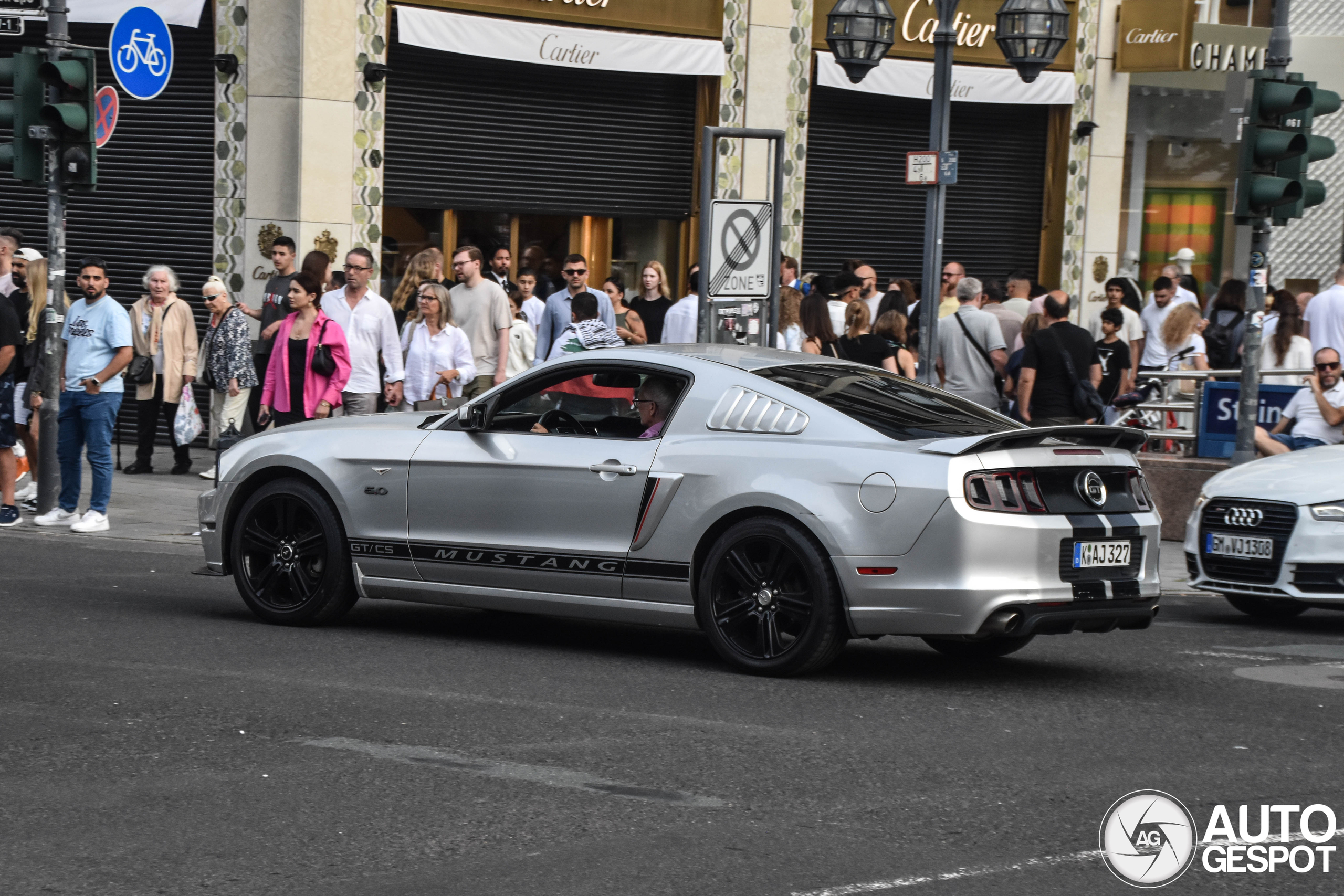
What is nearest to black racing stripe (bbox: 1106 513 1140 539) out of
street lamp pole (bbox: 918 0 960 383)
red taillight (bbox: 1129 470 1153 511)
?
red taillight (bbox: 1129 470 1153 511)

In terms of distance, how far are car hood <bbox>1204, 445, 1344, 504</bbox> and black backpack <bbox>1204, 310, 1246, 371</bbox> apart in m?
6.73

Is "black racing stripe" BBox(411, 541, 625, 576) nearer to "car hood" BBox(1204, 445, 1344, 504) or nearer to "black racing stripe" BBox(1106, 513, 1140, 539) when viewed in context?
"black racing stripe" BBox(1106, 513, 1140, 539)

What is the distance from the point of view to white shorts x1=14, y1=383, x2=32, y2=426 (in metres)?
14.1

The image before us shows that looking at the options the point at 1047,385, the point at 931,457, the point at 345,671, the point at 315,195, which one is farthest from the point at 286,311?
the point at 931,457

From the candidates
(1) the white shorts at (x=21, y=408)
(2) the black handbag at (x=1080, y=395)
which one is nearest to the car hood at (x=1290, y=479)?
(2) the black handbag at (x=1080, y=395)

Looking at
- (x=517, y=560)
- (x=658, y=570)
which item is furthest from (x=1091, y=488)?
(x=517, y=560)

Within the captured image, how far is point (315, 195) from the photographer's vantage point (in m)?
17.6

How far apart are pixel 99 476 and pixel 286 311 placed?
3.14 metres

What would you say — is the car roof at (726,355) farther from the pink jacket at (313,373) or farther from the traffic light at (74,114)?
the traffic light at (74,114)

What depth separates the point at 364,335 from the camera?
13.6 metres

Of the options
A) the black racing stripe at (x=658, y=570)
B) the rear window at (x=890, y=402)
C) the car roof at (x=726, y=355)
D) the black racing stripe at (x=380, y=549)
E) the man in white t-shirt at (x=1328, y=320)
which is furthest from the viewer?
the man in white t-shirt at (x=1328, y=320)

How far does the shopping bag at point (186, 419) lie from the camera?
15.4 meters

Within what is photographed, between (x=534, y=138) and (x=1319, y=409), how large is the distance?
904 centimetres

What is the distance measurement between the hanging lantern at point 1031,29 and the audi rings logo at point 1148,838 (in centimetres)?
996
